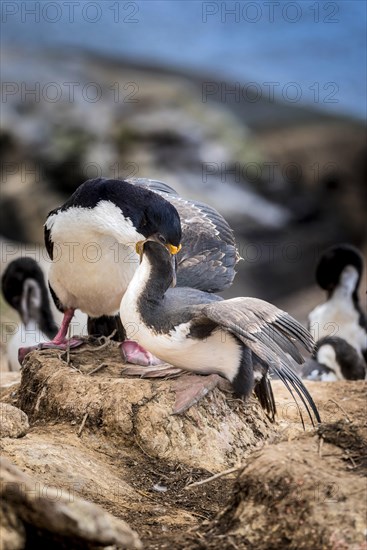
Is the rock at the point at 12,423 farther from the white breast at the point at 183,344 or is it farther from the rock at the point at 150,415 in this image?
the white breast at the point at 183,344

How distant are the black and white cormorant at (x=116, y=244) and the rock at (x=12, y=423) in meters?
0.80

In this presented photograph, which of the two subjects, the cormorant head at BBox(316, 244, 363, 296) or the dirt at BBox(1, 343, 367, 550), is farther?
the cormorant head at BBox(316, 244, 363, 296)

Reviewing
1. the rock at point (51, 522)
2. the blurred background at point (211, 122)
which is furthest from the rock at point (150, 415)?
the blurred background at point (211, 122)

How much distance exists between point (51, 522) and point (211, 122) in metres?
17.8

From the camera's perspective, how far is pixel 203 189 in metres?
18.8

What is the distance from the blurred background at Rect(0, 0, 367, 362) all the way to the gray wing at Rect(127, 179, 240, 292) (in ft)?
23.5

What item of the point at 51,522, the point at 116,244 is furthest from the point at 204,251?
the point at 51,522

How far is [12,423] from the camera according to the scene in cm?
521

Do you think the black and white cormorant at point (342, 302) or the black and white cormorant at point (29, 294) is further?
the black and white cormorant at point (342, 302)

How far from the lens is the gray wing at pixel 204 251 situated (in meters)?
6.46

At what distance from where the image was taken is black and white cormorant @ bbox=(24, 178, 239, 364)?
5906mm

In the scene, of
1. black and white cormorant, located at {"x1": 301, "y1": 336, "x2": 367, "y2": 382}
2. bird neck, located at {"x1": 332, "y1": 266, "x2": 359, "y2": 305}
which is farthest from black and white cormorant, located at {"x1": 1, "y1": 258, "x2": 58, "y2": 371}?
bird neck, located at {"x1": 332, "y1": 266, "x2": 359, "y2": 305}

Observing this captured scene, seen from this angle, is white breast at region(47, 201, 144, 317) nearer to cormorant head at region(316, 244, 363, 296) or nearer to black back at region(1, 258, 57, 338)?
black back at region(1, 258, 57, 338)

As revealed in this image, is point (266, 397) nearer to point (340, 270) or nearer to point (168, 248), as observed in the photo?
point (168, 248)
